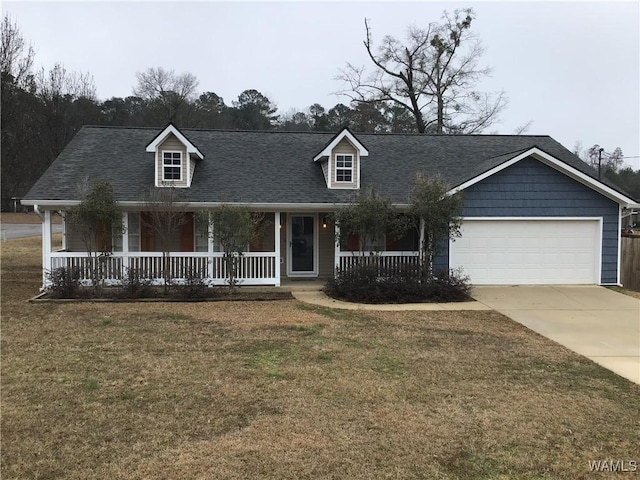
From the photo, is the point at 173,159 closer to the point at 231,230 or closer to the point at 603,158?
the point at 231,230

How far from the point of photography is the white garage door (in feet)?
45.9

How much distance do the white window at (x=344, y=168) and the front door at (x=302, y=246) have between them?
148cm

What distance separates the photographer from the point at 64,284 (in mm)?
11961

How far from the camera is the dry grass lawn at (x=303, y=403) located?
398 centimetres

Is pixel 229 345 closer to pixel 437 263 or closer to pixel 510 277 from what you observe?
pixel 437 263

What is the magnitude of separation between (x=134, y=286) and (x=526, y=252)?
35.7 feet

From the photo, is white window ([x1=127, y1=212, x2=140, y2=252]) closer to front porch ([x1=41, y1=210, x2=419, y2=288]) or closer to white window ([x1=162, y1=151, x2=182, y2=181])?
front porch ([x1=41, y1=210, x2=419, y2=288])

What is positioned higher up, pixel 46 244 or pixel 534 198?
pixel 534 198

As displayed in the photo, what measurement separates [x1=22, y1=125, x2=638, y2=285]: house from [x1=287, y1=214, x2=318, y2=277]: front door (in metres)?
0.03

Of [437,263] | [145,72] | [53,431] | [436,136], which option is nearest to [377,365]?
[53,431]

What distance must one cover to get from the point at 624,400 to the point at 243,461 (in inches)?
171

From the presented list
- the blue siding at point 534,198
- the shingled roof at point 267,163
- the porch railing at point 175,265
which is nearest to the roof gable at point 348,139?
the shingled roof at point 267,163

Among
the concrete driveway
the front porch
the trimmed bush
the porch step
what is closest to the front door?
the front porch

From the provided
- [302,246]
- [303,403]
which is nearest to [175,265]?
[302,246]
